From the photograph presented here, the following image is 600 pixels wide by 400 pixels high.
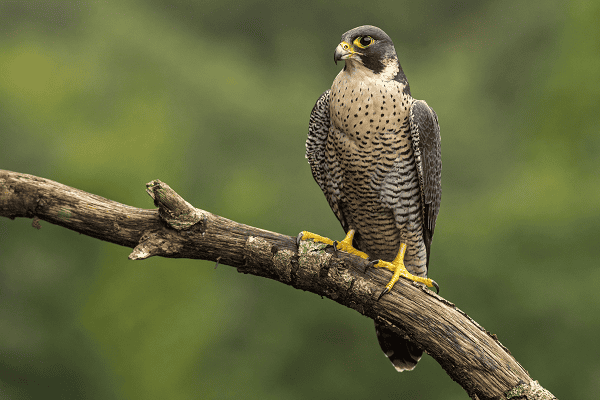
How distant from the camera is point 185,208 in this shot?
90.3 inches

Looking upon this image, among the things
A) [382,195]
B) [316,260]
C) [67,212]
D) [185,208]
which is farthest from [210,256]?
[382,195]

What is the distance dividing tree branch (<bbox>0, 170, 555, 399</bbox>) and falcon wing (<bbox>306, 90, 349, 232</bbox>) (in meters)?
0.41

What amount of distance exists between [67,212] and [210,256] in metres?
0.80

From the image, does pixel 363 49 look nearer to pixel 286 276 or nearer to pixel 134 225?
pixel 286 276

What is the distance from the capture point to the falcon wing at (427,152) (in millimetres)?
2357

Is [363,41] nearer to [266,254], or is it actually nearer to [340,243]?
[340,243]

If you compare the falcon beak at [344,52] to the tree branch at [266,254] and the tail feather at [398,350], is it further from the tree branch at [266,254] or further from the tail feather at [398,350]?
the tail feather at [398,350]

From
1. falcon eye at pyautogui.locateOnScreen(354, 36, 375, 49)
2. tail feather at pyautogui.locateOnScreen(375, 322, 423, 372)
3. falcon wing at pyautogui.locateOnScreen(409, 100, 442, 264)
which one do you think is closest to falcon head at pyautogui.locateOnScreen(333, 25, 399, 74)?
falcon eye at pyautogui.locateOnScreen(354, 36, 375, 49)

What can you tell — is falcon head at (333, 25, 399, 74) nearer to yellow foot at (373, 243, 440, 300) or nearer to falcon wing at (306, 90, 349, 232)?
falcon wing at (306, 90, 349, 232)

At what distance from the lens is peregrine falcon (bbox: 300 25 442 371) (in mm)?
2314

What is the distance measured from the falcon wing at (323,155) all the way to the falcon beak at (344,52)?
34 centimetres

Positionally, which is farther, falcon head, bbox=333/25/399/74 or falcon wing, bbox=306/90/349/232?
falcon wing, bbox=306/90/349/232

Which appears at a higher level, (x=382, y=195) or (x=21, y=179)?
(x=382, y=195)

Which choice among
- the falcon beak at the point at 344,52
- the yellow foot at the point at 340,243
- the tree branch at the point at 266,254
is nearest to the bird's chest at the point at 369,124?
the falcon beak at the point at 344,52
